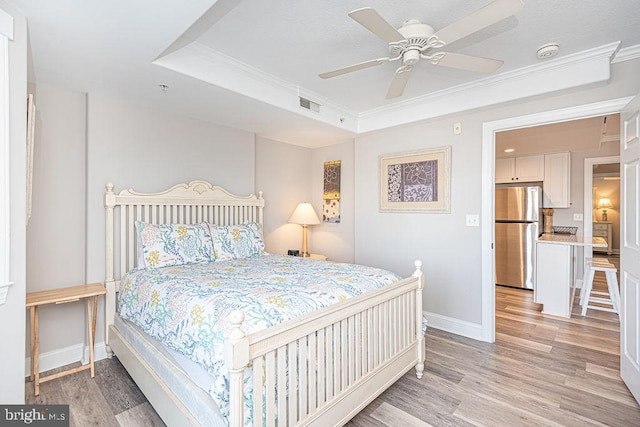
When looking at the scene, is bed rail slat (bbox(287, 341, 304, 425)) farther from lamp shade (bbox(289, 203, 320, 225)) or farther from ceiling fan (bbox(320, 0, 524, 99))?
lamp shade (bbox(289, 203, 320, 225))

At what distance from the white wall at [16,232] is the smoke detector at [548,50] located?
3.33 m

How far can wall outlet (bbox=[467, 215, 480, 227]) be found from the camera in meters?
3.24

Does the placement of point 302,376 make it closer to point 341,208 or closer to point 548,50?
point 548,50

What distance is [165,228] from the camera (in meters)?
2.89

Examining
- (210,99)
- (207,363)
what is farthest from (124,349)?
(210,99)

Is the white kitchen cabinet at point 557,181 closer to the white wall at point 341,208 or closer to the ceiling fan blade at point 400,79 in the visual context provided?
the white wall at point 341,208

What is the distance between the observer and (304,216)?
443 centimetres

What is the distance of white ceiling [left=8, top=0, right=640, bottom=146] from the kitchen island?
7.73 feet

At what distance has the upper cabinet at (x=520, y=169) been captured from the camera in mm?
5383

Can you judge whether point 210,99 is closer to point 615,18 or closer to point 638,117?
point 615,18

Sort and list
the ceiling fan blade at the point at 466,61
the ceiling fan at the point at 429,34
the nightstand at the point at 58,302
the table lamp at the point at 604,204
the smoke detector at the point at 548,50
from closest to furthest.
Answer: the ceiling fan at the point at 429,34, the ceiling fan blade at the point at 466,61, the nightstand at the point at 58,302, the smoke detector at the point at 548,50, the table lamp at the point at 604,204

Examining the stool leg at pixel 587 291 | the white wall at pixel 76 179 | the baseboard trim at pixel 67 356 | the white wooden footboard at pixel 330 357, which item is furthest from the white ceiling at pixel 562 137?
the baseboard trim at pixel 67 356

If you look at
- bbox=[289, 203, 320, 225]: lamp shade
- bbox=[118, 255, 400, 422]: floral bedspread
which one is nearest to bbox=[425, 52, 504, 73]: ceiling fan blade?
bbox=[118, 255, 400, 422]: floral bedspread

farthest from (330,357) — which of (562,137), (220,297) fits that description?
(562,137)
